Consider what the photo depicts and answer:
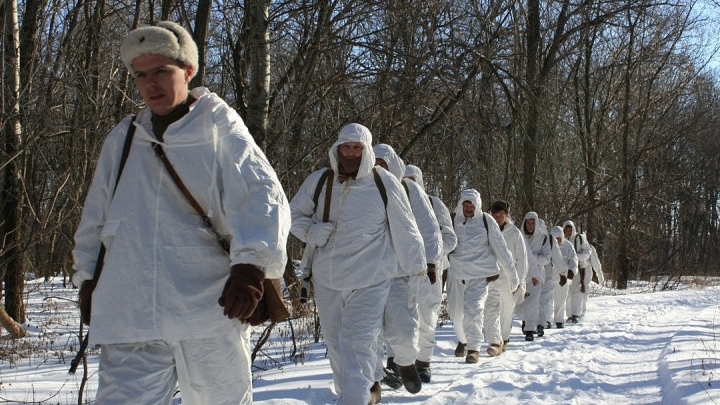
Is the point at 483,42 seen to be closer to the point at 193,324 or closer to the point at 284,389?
the point at 284,389

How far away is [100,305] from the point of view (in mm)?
3057

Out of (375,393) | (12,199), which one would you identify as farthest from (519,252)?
(12,199)

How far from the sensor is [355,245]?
579cm

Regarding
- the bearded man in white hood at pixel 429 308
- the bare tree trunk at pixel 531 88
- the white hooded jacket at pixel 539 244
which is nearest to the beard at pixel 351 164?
the bearded man in white hood at pixel 429 308

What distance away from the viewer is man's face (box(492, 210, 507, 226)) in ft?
35.7

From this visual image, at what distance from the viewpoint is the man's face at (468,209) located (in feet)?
32.5

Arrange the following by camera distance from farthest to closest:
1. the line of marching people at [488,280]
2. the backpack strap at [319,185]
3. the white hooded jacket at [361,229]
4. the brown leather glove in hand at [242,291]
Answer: the line of marching people at [488,280] → the backpack strap at [319,185] → the white hooded jacket at [361,229] → the brown leather glove in hand at [242,291]

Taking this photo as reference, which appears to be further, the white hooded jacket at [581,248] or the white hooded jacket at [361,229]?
the white hooded jacket at [581,248]

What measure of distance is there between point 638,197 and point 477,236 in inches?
1050

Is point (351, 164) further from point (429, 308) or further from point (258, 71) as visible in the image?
point (429, 308)

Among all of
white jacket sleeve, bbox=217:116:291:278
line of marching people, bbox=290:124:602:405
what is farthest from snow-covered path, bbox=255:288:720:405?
white jacket sleeve, bbox=217:116:291:278

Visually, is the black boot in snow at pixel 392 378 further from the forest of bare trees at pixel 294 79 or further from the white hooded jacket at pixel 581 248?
the white hooded jacket at pixel 581 248

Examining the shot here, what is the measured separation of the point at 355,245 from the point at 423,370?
2.41 metres

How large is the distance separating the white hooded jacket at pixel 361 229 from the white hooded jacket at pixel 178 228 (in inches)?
102
